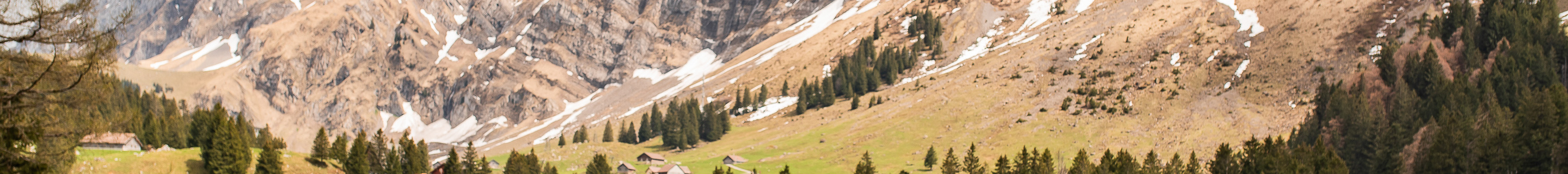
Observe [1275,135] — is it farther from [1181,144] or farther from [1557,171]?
[1557,171]

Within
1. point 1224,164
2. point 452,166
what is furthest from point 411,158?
point 1224,164

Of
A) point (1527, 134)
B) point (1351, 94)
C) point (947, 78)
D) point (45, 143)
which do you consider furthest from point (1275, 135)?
point (45, 143)

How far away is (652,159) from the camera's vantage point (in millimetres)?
136875

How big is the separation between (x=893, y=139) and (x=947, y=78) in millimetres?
45661

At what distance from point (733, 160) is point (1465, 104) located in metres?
74.5

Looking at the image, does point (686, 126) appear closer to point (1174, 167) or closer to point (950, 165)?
point (950, 165)

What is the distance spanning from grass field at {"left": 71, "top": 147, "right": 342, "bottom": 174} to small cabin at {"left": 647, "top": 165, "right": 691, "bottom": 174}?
37825 millimetres

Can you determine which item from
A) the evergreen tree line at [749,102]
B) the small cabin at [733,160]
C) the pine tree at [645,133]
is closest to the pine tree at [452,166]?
the small cabin at [733,160]

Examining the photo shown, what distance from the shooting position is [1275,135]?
11481 centimetres

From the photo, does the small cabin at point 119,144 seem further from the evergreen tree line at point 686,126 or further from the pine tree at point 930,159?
the evergreen tree line at point 686,126

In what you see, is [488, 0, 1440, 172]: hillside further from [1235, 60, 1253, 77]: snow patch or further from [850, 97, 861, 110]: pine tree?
[850, 97, 861, 110]: pine tree

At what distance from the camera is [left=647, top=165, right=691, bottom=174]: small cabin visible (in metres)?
114

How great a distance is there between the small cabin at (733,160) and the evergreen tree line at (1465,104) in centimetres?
6008

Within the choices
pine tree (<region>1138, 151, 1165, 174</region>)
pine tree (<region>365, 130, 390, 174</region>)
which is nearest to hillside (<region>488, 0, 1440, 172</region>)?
pine tree (<region>1138, 151, 1165, 174</region>)
